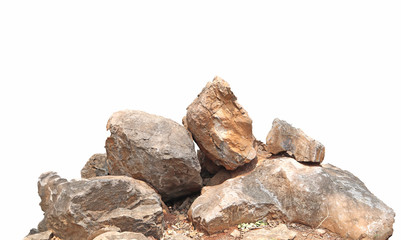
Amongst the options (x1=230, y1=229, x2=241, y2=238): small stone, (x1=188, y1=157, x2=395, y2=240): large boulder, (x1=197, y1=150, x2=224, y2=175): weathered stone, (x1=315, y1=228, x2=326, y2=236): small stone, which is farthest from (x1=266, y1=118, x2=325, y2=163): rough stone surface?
(x1=230, y1=229, x2=241, y2=238): small stone

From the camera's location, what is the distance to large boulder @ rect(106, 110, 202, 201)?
7.41 m

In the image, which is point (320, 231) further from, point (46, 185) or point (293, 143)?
point (46, 185)

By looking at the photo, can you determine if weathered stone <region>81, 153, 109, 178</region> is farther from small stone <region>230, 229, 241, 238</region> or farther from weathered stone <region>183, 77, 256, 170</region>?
small stone <region>230, 229, 241, 238</region>

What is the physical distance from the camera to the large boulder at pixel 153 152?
7.41m

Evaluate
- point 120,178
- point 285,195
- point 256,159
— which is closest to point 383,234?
point 285,195

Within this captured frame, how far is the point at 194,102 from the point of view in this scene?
810 cm

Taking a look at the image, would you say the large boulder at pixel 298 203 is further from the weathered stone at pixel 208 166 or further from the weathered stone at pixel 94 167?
the weathered stone at pixel 94 167

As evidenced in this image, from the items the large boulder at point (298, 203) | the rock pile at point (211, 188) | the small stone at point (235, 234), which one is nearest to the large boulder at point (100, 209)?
the rock pile at point (211, 188)

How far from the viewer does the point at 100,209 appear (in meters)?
6.49

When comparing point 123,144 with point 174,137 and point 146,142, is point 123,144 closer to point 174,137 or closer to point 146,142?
point 146,142

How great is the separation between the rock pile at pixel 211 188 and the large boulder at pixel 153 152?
0.02 metres

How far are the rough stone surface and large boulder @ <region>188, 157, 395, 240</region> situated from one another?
12.2 inches

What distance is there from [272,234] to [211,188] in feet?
6.62

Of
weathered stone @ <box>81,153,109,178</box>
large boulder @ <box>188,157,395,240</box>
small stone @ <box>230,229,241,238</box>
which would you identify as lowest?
small stone @ <box>230,229,241,238</box>
